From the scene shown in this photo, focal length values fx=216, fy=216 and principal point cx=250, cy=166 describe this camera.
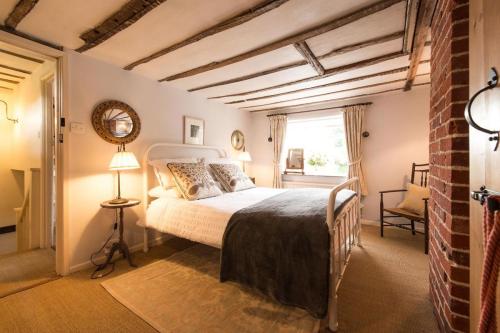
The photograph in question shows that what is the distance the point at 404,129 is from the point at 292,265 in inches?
124

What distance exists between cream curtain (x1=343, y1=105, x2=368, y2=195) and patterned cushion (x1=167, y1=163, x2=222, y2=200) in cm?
240

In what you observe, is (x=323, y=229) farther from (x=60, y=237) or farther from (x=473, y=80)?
(x=60, y=237)

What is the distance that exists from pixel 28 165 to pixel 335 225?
4112 mm

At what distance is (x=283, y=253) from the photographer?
1.48 meters

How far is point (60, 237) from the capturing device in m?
2.10

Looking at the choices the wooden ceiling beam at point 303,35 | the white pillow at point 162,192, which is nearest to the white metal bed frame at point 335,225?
the white pillow at point 162,192

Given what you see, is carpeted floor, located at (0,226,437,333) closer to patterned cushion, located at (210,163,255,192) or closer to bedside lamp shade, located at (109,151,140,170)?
bedside lamp shade, located at (109,151,140,170)

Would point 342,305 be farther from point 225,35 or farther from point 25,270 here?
point 25,270

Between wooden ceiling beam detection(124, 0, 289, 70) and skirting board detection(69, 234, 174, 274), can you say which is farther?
skirting board detection(69, 234, 174, 274)

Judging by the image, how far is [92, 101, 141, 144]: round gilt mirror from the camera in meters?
2.31

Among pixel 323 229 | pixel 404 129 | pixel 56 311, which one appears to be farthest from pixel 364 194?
pixel 56 311

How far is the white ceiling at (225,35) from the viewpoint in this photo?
1.51 metres

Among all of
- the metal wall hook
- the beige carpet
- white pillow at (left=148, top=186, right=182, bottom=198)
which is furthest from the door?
the beige carpet

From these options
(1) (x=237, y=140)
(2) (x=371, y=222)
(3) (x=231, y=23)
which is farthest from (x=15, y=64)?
(2) (x=371, y=222)
